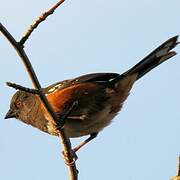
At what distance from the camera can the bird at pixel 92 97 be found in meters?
6.19

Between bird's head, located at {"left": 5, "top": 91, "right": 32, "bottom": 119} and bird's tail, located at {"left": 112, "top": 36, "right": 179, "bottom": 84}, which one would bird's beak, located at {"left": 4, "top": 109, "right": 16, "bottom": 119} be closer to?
bird's head, located at {"left": 5, "top": 91, "right": 32, "bottom": 119}

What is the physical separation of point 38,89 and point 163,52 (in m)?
2.88

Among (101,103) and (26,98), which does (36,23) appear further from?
(26,98)

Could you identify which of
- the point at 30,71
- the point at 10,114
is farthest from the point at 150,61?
the point at 30,71

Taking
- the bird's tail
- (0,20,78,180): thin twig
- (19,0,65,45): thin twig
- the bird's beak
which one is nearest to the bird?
the bird's tail

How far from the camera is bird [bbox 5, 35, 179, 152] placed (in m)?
6.19

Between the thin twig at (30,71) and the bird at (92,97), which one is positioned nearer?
the thin twig at (30,71)

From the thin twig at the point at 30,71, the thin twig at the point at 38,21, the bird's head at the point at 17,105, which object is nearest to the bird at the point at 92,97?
the bird's head at the point at 17,105

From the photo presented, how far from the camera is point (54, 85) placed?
6.53m

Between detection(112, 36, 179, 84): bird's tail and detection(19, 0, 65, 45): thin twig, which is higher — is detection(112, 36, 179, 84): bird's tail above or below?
below

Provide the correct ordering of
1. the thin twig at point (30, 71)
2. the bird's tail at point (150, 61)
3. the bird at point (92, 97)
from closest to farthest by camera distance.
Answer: the thin twig at point (30, 71) → the bird at point (92, 97) → the bird's tail at point (150, 61)

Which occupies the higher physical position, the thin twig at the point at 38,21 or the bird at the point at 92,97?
the thin twig at the point at 38,21

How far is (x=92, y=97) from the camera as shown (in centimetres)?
630

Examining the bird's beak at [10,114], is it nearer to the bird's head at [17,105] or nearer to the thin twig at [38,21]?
the bird's head at [17,105]
